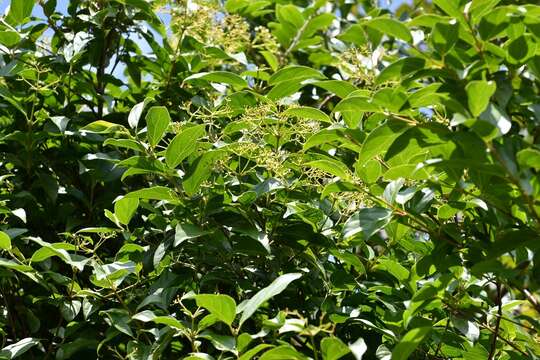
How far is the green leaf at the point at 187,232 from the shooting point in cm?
164

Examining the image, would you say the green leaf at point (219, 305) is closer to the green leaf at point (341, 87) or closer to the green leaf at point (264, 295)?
the green leaf at point (264, 295)

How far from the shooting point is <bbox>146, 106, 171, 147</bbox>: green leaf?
1710 millimetres

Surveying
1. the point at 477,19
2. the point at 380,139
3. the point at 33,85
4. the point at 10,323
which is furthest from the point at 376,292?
the point at 33,85

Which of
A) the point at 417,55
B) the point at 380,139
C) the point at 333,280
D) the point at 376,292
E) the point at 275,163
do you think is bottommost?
Result: the point at 376,292

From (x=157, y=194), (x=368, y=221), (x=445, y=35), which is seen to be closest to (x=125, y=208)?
(x=157, y=194)

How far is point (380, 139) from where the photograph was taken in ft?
4.83

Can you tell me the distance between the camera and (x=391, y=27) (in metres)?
1.46

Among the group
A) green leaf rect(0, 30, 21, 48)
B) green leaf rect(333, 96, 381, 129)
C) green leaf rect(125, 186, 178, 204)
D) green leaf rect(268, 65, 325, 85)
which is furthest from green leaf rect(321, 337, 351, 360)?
green leaf rect(0, 30, 21, 48)

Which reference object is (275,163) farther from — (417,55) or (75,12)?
(75,12)

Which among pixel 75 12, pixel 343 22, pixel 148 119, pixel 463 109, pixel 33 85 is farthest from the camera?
pixel 343 22

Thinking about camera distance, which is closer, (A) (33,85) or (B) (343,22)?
(A) (33,85)

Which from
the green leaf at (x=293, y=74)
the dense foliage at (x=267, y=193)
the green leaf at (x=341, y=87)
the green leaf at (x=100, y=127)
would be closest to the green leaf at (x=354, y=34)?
the dense foliage at (x=267, y=193)

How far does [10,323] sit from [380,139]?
108cm

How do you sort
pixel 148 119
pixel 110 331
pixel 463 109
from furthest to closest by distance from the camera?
pixel 110 331
pixel 148 119
pixel 463 109
